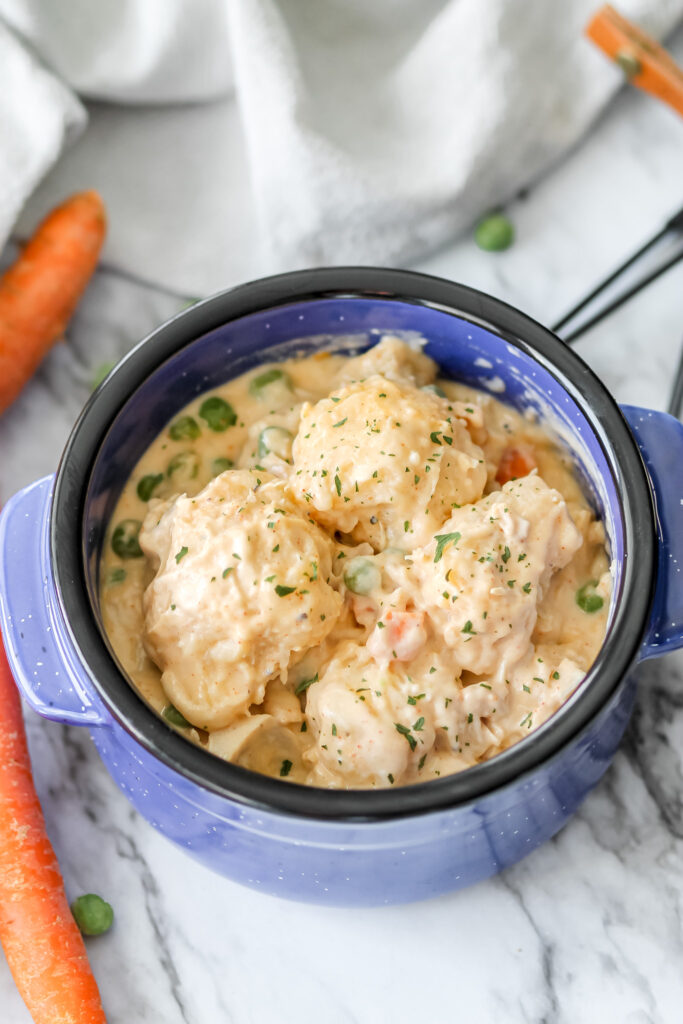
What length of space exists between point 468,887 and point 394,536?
746mm

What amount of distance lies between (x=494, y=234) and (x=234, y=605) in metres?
1.43

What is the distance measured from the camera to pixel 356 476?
214 cm

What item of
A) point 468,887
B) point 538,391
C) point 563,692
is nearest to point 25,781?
point 468,887

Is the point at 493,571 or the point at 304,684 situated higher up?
the point at 493,571

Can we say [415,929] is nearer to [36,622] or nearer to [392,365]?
[36,622]

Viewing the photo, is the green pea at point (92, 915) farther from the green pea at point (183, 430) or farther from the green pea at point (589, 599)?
the green pea at point (589, 599)

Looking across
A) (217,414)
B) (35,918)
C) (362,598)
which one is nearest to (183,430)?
(217,414)

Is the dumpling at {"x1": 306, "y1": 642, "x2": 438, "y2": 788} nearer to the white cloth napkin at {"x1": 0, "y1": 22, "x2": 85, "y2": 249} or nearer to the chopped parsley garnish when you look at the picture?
the chopped parsley garnish

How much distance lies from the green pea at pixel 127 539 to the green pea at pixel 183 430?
214 mm

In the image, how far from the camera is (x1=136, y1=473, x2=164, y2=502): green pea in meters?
2.35

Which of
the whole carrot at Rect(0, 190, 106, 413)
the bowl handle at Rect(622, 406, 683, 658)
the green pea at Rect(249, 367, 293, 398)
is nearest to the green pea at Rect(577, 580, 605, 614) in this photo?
the bowl handle at Rect(622, 406, 683, 658)

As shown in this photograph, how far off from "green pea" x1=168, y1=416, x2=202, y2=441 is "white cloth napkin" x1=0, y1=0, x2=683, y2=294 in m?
0.75

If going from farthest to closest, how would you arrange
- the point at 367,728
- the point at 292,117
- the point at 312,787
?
the point at 292,117
the point at 367,728
the point at 312,787

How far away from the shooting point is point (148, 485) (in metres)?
2.36
